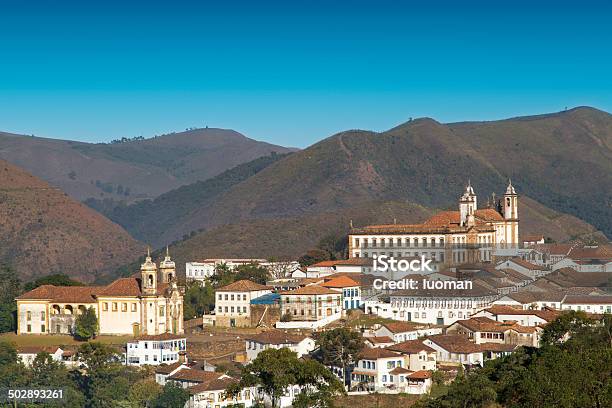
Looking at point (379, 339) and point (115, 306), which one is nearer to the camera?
point (379, 339)

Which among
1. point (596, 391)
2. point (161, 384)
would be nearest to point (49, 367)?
point (161, 384)

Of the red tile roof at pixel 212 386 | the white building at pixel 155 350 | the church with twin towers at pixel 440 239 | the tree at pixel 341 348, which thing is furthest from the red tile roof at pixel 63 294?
the church with twin towers at pixel 440 239

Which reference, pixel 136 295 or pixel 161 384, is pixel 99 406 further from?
pixel 136 295

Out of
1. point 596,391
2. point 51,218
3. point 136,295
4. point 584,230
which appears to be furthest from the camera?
point 51,218

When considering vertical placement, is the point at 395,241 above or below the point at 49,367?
above

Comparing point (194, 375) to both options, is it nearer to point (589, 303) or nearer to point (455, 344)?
point (455, 344)

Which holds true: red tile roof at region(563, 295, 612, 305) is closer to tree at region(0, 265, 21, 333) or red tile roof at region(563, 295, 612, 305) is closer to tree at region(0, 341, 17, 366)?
tree at region(0, 341, 17, 366)

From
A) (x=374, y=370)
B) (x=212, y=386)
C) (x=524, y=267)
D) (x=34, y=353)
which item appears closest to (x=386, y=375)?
(x=374, y=370)
